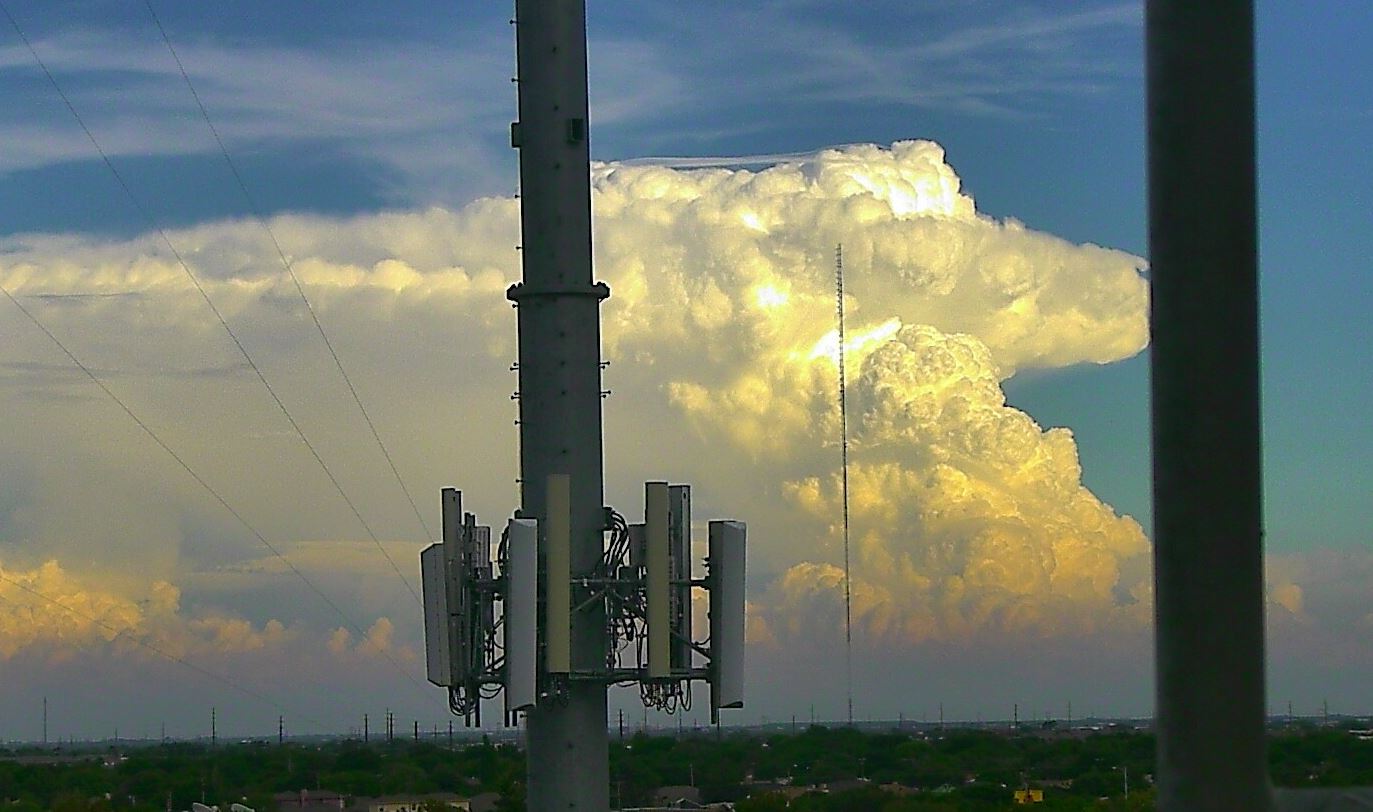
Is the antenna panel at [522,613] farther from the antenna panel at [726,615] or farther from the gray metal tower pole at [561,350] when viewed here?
the antenna panel at [726,615]

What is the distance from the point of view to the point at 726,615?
27.0m

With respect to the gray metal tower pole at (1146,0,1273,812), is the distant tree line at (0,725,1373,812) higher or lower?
lower

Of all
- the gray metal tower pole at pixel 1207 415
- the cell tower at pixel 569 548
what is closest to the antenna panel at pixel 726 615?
the cell tower at pixel 569 548

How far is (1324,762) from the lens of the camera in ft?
134

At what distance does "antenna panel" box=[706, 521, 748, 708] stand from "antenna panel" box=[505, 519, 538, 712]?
2.58 metres

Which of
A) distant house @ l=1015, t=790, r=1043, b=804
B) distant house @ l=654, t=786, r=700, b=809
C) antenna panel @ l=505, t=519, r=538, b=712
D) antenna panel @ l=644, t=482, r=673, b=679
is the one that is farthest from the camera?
distant house @ l=654, t=786, r=700, b=809

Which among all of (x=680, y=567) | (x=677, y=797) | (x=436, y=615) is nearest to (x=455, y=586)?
(x=436, y=615)

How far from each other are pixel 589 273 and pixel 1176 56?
723 inches

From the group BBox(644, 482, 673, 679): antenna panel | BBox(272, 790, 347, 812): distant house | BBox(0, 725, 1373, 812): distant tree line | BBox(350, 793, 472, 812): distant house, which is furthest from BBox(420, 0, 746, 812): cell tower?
BBox(272, 790, 347, 812): distant house

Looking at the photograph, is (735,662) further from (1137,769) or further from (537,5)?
(1137,769)

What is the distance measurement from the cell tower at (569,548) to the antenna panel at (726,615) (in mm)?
19

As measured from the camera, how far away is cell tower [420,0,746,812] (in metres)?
26.7

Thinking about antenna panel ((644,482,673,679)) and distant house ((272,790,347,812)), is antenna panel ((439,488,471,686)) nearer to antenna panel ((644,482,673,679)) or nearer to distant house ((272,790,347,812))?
antenna panel ((644,482,673,679))

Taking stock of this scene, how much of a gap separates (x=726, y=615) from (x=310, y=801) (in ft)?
250
